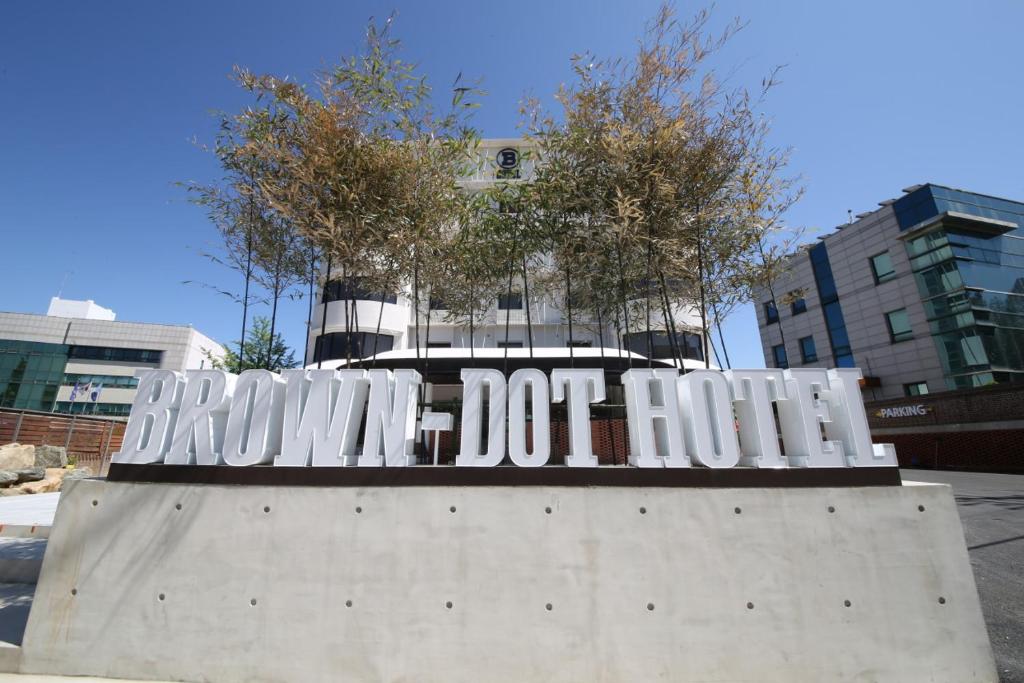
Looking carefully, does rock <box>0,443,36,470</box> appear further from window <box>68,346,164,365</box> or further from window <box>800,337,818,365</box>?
window <box>68,346,164,365</box>

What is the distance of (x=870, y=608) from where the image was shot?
3162 millimetres

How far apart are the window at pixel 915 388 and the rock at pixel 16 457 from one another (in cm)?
→ 3500

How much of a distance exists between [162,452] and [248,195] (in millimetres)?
3211

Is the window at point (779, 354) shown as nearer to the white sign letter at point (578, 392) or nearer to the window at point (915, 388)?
the window at point (915, 388)

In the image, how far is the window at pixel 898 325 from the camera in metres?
21.7

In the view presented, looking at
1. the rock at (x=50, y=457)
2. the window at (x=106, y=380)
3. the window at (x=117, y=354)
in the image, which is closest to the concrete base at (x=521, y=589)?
the rock at (x=50, y=457)

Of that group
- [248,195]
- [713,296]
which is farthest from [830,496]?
[248,195]

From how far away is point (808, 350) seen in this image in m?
26.3

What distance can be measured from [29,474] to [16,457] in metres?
1.36

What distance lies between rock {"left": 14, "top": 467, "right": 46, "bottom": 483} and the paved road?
681 inches

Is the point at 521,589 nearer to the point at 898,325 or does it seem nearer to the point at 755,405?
the point at 755,405

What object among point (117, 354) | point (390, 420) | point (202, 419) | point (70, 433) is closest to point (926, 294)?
point (390, 420)

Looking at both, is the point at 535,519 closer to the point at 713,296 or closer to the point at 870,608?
the point at 870,608

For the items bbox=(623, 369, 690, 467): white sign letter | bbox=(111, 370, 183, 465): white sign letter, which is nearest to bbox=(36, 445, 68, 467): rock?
bbox=(111, 370, 183, 465): white sign letter
